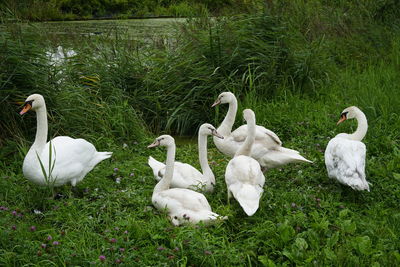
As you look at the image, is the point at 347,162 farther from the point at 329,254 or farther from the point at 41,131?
the point at 41,131

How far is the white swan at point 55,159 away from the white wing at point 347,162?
7.28 feet

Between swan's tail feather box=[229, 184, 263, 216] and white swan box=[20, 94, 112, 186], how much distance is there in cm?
144

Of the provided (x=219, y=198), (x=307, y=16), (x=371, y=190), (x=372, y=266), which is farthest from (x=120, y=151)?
(x=307, y=16)

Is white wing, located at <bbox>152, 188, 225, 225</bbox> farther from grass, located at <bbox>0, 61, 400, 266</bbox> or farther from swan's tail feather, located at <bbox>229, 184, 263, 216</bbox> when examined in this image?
swan's tail feather, located at <bbox>229, 184, 263, 216</bbox>

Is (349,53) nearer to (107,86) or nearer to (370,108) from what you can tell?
(370,108)

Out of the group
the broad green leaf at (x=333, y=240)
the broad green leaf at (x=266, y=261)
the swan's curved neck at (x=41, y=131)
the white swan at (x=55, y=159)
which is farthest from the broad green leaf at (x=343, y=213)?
the swan's curved neck at (x=41, y=131)

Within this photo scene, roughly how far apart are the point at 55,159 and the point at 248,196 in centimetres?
170

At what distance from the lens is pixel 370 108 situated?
629cm

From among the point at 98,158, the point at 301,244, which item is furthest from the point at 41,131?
the point at 301,244

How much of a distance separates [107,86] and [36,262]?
13.1ft

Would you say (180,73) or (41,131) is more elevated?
(41,131)

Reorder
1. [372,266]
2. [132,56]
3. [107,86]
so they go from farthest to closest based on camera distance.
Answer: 1. [132,56]
2. [107,86]
3. [372,266]

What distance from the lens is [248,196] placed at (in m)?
4.18

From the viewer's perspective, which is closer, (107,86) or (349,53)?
(107,86)
